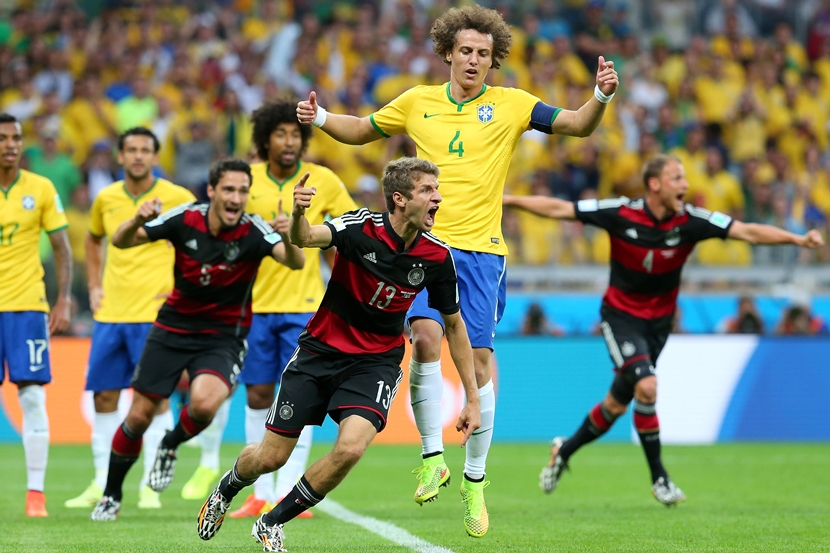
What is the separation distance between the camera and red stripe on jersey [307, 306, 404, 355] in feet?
21.7

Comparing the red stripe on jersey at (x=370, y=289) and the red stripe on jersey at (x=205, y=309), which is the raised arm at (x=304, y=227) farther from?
the red stripe on jersey at (x=205, y=309)

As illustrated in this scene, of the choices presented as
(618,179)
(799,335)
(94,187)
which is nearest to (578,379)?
(799,335)

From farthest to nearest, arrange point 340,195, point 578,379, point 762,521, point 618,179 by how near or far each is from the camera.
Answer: point 618,179, point 578,379, point 340,195, point 762,521

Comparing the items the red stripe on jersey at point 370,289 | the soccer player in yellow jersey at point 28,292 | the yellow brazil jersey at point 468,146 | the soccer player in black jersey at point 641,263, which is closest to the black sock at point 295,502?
the red stripe on jersey at point 370,289

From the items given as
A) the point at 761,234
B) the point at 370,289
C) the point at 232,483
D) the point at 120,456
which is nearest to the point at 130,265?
the point at 120,456

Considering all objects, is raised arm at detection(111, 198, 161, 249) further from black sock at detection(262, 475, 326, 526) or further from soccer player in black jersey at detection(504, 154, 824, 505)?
soccer player in black jersey at detection(504, 154, 824, 505)

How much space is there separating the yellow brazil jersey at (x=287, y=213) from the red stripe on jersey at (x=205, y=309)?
28.9 inches

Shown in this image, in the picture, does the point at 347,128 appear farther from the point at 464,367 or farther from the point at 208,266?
the point at 464,367

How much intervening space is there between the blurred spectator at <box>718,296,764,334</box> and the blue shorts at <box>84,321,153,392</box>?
29.4 ft

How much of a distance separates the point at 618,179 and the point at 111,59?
830 cm

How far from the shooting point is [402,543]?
702 centimetres

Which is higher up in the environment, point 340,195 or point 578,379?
point 340,195

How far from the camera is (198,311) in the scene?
27.4ft

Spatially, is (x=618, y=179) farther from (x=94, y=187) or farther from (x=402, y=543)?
(x=402, y=543)
